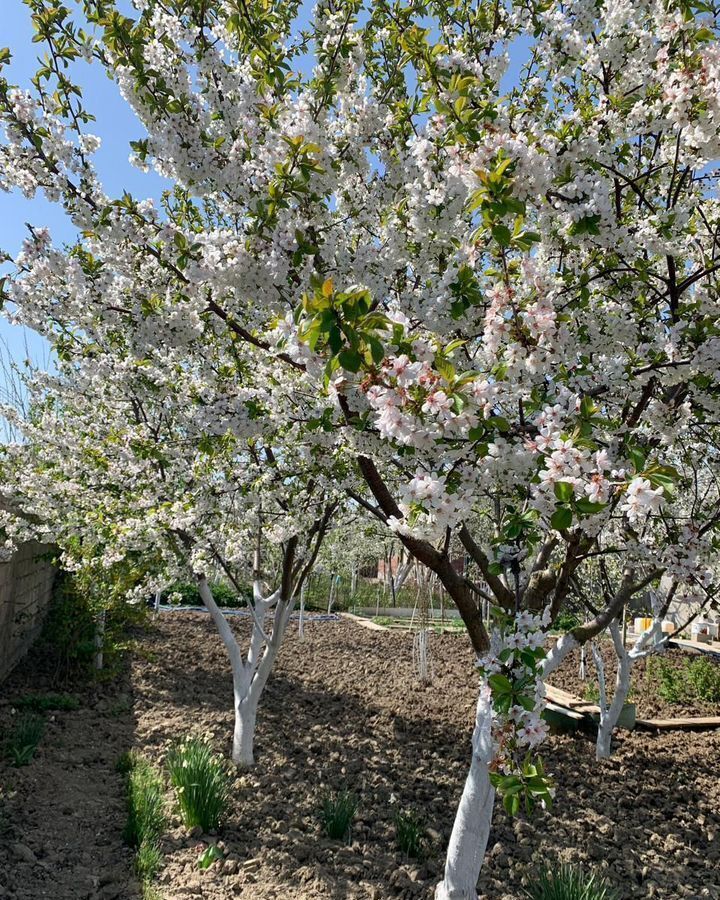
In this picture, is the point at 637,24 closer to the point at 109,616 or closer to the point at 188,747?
the point at 188,747

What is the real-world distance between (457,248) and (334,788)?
4.42 meters

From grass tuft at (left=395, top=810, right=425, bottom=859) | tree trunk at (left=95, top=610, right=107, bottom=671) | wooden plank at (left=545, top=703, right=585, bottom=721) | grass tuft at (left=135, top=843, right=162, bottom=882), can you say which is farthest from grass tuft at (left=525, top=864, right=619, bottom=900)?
tree trunk at (left=95, top=610, right=107, bottom=671)

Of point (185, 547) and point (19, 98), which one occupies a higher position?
point (19, 98)

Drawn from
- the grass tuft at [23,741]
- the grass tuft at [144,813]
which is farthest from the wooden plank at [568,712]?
the grass tuft at [23,741]

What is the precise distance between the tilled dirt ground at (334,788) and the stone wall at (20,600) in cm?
47

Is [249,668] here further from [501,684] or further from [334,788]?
[501,684]

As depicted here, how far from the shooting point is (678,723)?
689 cm

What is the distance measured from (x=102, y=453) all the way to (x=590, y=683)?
7207 mm

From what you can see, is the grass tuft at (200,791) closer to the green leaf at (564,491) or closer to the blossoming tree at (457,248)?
the blossoming tree at (457,248)

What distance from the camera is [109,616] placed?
26.4 feet

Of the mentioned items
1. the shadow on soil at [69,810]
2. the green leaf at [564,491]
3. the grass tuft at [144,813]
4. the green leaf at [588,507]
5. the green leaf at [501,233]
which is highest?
the green leaf at [501,233]

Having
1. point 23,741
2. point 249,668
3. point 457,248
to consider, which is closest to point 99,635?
point 23,741

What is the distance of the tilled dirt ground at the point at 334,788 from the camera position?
377 centimetres

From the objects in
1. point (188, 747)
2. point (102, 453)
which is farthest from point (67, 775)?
point (102, 453)
